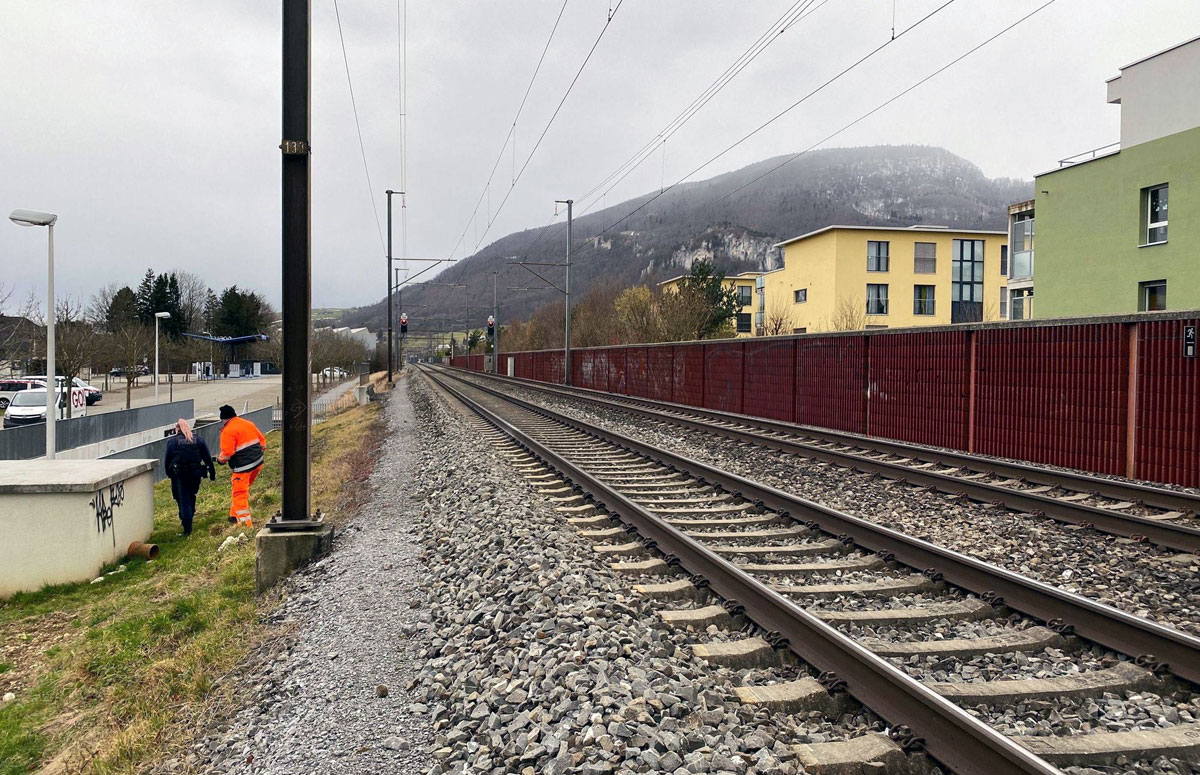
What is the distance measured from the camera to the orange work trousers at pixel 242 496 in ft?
37.2

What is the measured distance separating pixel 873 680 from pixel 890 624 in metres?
1.26

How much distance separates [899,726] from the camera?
3576 mm

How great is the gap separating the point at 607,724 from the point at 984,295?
6626 cm

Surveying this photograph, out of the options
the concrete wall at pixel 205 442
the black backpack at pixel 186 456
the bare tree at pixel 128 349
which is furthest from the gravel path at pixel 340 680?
the bare tree at pixel 128 349

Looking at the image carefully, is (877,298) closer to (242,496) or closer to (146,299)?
(242,496)

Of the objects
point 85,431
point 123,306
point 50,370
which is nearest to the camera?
point 50,370

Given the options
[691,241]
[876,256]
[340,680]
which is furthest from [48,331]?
[691,241]

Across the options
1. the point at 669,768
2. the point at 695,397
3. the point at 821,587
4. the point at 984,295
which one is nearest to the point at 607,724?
the point at 669,768

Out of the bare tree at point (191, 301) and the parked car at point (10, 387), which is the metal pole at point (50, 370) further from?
the bare tree at point (191, 301)

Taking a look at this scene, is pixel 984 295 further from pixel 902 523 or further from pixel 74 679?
pixel 74 679

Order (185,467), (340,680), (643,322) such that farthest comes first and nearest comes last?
(643,322)
(185,467)
(340,680)

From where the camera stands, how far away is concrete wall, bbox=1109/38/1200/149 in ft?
90.0

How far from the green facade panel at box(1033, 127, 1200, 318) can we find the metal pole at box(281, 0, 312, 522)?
1121 inches

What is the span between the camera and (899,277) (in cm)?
5922
